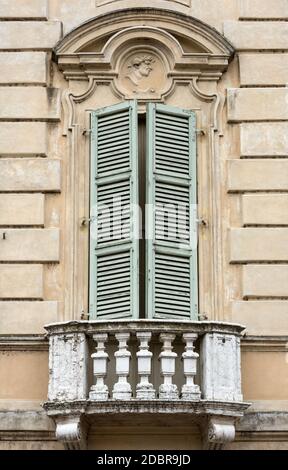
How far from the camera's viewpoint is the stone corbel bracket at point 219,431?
589 inches

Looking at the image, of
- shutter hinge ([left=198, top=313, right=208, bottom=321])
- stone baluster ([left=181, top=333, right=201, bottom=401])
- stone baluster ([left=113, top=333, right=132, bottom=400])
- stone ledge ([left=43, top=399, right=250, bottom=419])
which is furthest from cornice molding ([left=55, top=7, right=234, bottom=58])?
stone ledge ([left=43, top=399, right=250, bottom=419])

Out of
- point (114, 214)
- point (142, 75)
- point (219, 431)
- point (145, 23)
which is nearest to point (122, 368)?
point (219, 431)

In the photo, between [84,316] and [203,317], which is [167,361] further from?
[84,316]

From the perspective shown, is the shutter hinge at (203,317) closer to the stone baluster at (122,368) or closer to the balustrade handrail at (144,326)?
the balustrade handrail at (144,326)

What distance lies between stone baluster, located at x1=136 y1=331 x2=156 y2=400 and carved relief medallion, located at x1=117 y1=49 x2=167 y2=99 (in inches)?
138

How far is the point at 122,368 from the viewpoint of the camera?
1504 centimetres

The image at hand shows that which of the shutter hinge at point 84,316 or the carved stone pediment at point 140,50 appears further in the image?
the carved stone pediment at point 140,50

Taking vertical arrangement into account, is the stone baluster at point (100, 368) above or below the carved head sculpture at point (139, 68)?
below

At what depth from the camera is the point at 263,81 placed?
55.2 ft

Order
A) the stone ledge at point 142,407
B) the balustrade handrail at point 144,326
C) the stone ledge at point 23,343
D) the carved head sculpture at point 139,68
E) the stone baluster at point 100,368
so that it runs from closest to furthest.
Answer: the stone ledge at point 142,407 < the stone baluster at point 100,368 < the balustrade handrail at point 144,326 < the stone ledge at point 23,343 < the carved head sculpture at point 139,68

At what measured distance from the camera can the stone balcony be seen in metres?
14.9

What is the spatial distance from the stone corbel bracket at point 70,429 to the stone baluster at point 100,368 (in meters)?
0.34

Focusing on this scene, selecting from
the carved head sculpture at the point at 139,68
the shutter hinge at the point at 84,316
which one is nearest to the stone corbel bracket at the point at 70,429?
the shutter hinge at the point at 84,316

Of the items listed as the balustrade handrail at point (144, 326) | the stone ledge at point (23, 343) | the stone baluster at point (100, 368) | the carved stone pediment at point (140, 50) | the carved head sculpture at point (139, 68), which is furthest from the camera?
the carved head sculpture at point (139, 68)
